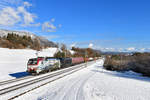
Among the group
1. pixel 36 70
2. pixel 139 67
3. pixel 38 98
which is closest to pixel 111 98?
pixel 38 98

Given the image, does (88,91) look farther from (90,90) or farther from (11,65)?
(11,65)

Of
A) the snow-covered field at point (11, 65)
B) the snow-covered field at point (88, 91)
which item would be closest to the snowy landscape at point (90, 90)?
the snow-covered field at point (88, 91)

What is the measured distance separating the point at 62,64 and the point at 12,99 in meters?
25.1

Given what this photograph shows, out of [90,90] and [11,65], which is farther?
[11,65]

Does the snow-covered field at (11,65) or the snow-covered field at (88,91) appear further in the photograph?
the snow-covered field at (11,65)

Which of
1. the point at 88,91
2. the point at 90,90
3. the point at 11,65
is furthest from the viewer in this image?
the point at 11,65

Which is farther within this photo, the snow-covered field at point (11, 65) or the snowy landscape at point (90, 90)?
the snow-covered field at point (11, 65)

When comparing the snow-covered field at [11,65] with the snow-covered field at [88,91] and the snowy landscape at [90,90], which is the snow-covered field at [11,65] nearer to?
the snowy landscape at [90,90]

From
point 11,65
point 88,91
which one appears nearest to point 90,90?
point 88,91

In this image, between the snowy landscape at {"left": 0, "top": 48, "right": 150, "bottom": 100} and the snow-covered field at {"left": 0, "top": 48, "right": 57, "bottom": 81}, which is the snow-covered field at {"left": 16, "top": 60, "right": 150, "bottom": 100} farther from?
the snow-covered field at {"left": 0, "top": 48, "right": 57, "bottom": 81}

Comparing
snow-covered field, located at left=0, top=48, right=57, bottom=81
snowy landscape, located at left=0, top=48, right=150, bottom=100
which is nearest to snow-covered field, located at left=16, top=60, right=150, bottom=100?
snowy landscape, located at left=0, top=48, right=150, bottom=100

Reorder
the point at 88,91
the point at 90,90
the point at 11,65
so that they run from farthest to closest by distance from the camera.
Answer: the point at 11,65
the point at 90,90
the point at 88,91

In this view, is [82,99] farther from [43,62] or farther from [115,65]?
[115,65]

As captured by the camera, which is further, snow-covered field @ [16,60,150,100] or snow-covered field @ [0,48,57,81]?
snow-covered field @ [0,48,57,81]
